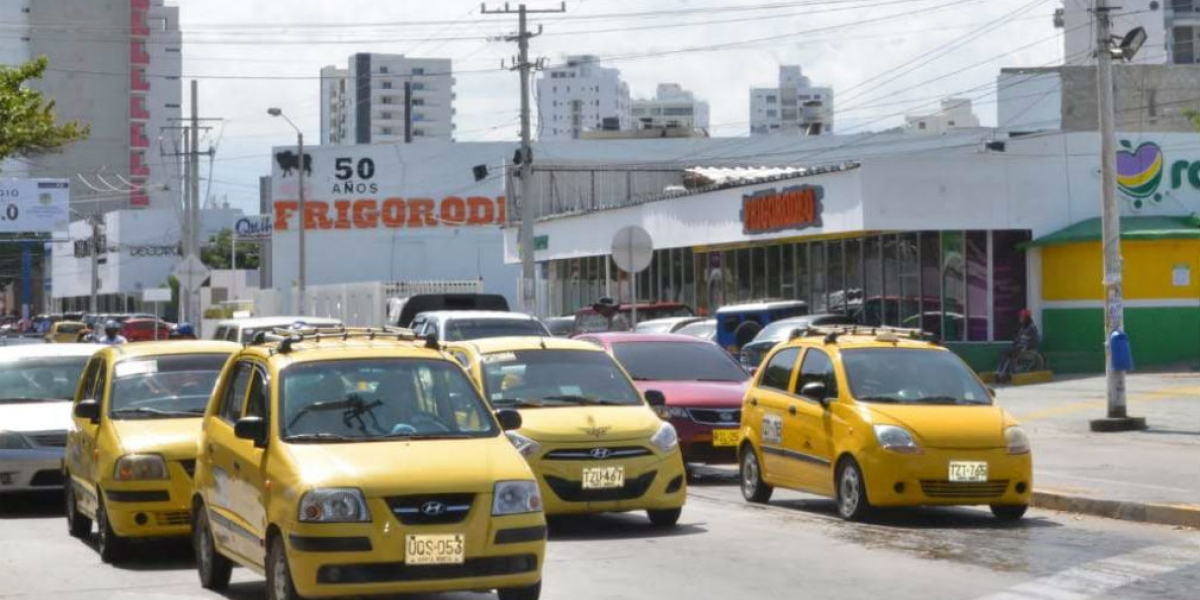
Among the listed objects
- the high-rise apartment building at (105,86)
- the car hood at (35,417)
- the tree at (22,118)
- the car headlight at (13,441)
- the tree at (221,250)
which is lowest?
the car headlight at (13,441)

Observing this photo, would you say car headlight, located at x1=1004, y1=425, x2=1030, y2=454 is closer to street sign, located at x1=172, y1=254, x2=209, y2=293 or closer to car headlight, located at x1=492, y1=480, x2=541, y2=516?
car headlight, located at x1=492, y1=480, x2=541, y2=516

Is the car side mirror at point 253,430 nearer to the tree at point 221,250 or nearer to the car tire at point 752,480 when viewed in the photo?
the car tire at point 752,480

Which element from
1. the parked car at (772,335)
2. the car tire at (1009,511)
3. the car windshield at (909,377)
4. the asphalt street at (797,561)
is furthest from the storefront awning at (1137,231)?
the car tire at (1009,511)

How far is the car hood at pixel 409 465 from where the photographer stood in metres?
10.3

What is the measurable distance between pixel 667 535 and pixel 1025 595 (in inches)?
166

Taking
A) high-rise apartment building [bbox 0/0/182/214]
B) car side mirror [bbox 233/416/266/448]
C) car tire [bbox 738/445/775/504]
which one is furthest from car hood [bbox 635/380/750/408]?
high-rise apartment building [bbox 0/0/182/214]

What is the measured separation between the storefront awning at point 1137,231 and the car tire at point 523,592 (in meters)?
26.3

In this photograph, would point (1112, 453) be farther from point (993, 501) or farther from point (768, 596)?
point (768, 596)

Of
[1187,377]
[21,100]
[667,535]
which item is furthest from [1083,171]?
[667,535]

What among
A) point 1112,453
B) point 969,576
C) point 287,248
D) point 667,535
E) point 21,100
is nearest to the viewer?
point 969,576

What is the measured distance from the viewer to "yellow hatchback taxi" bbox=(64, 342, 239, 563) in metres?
13.9

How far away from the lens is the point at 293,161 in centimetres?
8994

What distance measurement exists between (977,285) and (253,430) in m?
28.9

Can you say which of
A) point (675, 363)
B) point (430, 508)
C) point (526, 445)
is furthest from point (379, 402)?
point (675, 363)
